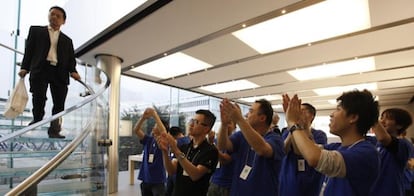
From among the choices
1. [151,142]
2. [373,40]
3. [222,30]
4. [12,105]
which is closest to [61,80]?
[12,105]

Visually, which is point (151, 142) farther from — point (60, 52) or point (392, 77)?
point (392, 77)

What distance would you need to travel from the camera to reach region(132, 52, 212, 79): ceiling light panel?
5.83m

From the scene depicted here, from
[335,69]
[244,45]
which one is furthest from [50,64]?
[335,69]

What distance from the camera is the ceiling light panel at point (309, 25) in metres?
3.57

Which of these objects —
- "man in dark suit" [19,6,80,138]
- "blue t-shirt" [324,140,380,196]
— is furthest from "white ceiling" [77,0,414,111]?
"blue t-shirt" [324,140,380,196]

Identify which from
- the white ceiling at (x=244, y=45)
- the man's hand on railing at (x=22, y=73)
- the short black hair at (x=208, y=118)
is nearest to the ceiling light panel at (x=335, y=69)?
the white ceiling at (x=244, y=45)

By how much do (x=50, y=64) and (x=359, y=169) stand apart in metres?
3.08

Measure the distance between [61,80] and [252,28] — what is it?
257 cm

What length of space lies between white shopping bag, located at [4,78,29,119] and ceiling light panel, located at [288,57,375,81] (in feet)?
17.3

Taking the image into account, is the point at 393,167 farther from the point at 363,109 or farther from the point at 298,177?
the point at 363,109

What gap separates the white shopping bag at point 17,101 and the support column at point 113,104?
2.51m

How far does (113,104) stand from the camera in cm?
573

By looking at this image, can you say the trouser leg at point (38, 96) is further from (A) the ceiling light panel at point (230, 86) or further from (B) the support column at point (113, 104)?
(A) the ceiling light panel at point (230, 86)

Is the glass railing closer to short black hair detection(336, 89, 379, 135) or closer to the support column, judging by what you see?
short black hair detection(336, 89, 379, 135)
